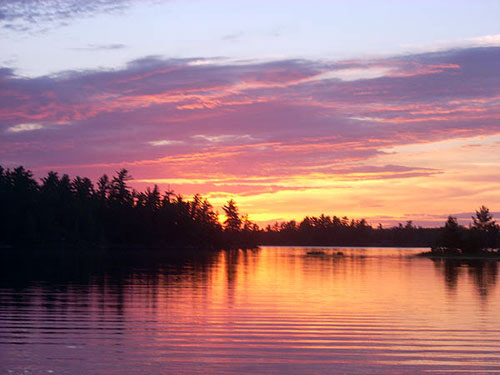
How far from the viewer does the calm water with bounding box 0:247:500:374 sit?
49.5 ft

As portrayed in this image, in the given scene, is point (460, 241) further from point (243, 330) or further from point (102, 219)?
point (243, 330)

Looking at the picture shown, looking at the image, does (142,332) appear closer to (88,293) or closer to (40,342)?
(40,342)

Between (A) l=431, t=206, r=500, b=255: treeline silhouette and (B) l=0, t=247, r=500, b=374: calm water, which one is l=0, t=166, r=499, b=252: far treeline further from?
(B) l=0, t=247, r=500, b=374: calm water

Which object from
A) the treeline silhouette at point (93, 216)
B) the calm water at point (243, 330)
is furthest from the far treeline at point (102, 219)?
the calm water at point (243, 330)

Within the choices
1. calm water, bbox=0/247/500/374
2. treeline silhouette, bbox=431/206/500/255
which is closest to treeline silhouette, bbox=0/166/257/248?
treeline silhouette, bbox=431/206/500/255

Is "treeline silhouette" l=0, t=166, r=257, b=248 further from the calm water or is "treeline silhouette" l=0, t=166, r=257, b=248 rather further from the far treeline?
the calm water

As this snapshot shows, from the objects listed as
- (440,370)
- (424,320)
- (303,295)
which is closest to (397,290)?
(303,295)

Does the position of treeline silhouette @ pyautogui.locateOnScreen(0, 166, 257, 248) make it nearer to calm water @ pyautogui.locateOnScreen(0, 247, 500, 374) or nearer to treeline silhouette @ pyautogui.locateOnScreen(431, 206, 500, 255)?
treeline silhouette @ pyautogui.locateOnScreen(431, 206, 500, 255)

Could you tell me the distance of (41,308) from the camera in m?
25.3

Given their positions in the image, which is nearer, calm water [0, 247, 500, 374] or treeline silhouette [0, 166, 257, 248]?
calm water [0, 247, 500, 374]

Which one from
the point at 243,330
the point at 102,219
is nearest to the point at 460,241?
the point at 102,219

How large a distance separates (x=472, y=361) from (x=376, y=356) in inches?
95.4

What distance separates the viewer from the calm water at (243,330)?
1510 centimetres

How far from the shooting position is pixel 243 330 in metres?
20.8
